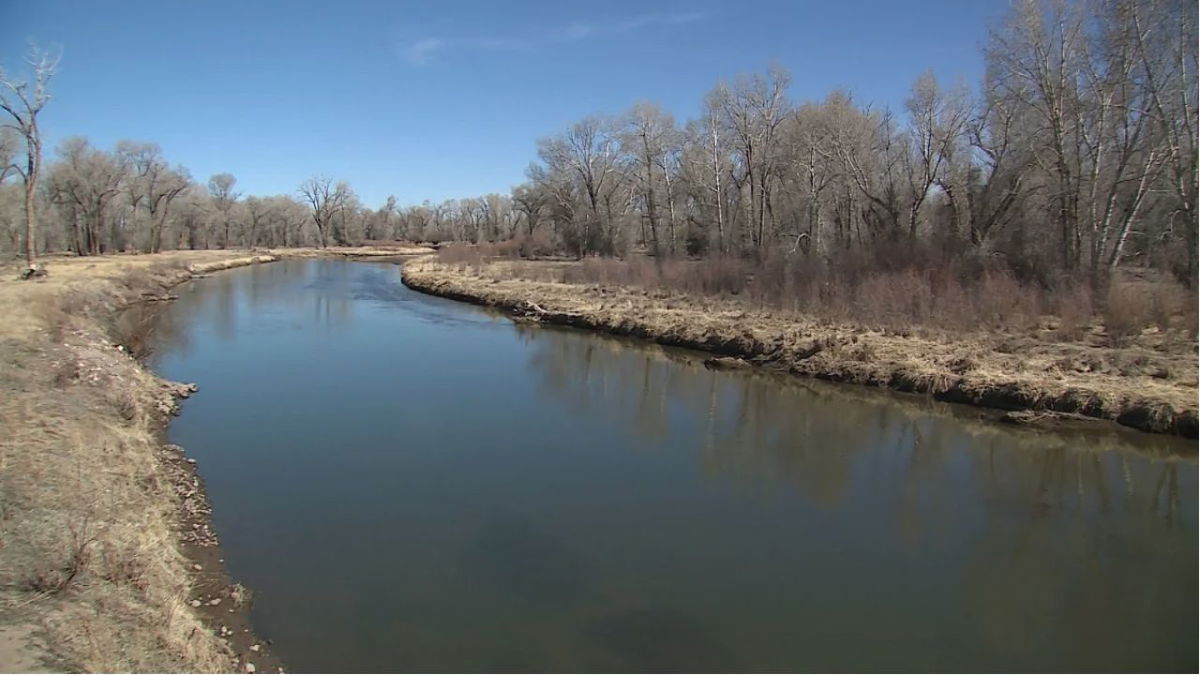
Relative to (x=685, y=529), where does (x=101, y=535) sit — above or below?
above

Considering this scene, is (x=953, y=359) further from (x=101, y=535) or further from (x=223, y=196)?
(x=223, y=196)

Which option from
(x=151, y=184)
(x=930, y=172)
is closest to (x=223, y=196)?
(x=151, y=184)

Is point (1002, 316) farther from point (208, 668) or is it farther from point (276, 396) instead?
point (208, 668)

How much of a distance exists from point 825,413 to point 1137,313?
8.12 metres

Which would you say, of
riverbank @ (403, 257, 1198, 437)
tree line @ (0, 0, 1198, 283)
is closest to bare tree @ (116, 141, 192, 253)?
tree line @ (0, 0, 1198, 283)

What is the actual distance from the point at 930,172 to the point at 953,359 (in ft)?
47.1

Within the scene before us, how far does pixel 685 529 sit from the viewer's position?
8.29 m

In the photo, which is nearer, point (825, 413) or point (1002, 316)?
point (825, 413)

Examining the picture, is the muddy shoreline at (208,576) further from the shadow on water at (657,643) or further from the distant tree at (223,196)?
the distant tree at (223,196)

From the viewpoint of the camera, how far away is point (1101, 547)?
313 inches

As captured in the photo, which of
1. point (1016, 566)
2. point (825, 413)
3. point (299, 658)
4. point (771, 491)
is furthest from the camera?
point (825, 413)

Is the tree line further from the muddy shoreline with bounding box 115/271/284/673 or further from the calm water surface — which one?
the muddy shoreline with bounding box 115/271/284/673

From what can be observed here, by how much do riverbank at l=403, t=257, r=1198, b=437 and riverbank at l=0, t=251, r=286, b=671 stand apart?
1283 centimetres

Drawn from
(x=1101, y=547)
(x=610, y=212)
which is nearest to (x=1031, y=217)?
(x=1101, y=547)
